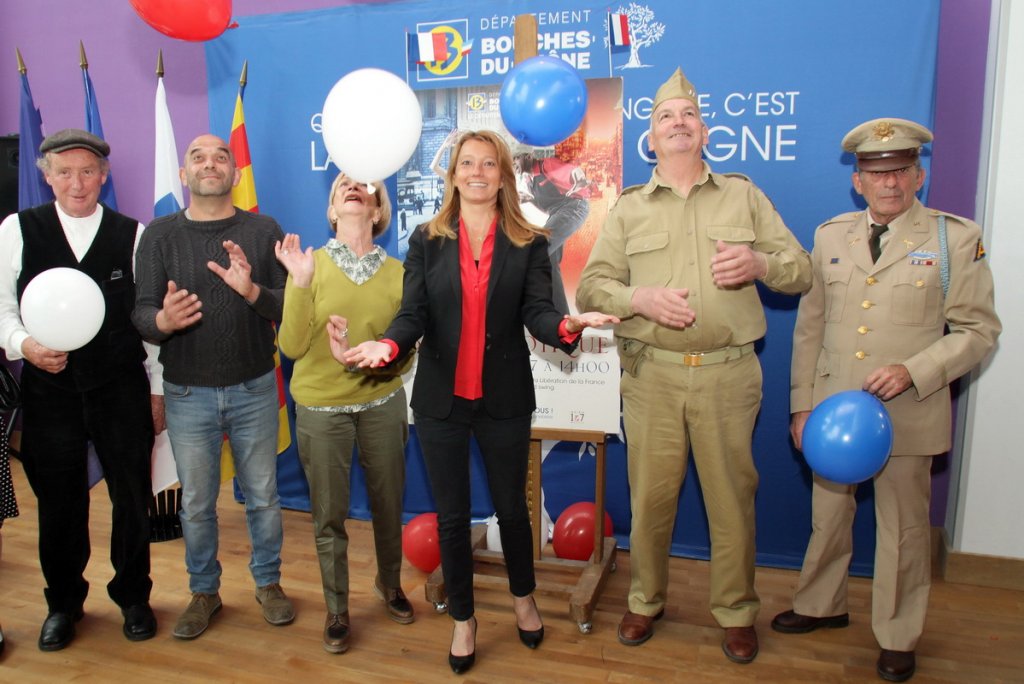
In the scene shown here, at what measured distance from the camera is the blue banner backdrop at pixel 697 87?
269 centimetres

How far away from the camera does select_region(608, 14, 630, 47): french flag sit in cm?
288

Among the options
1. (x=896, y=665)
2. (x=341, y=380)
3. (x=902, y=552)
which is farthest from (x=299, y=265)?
(x=896, y=665)

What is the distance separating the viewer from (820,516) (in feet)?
7.96

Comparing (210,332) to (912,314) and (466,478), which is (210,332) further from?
(912,314)

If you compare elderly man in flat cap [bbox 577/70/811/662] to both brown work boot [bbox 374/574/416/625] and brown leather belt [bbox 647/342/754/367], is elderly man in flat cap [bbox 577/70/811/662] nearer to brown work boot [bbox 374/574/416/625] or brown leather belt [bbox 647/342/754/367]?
brown leather belt [bbox 647/342/754/367]

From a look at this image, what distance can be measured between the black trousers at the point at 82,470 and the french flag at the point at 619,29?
2113mm

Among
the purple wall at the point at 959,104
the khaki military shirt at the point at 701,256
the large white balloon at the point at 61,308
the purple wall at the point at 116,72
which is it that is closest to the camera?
the large white balloon at the point at 61,308

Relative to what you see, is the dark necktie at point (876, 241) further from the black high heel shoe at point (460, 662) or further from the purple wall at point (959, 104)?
the black high heel shoe at point (460, 662)

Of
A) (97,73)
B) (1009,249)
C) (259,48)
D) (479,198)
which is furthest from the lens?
(97,73)

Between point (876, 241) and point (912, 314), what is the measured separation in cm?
25

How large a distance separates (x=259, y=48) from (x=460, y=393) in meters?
2.17

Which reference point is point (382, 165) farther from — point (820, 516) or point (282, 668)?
point (820, 516)

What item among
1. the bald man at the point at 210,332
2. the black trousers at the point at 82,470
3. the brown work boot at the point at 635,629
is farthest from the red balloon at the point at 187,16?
the brown work boot at the point at 635,629

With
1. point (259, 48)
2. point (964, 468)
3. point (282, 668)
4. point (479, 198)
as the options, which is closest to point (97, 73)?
point (259, 48)
